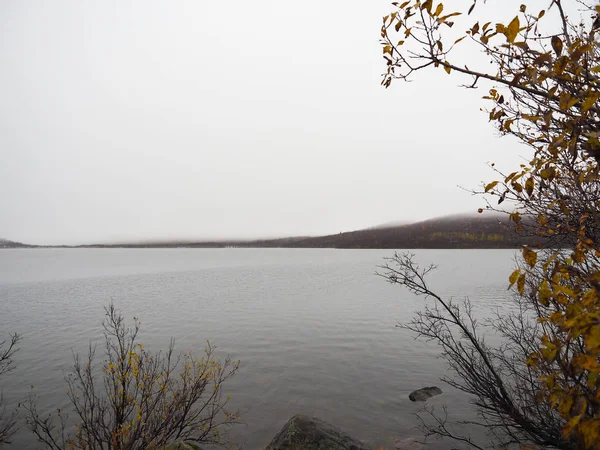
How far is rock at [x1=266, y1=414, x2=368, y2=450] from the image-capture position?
9.55m

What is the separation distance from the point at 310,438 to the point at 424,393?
8.64 metres

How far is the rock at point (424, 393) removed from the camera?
15.4 metres

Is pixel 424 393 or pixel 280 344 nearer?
pixel 424 393

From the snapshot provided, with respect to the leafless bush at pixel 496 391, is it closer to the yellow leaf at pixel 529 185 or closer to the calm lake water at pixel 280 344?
the yellow leaf at pixel 529 185

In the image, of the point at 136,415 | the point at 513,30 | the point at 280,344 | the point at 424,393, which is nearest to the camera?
the point at 513,30

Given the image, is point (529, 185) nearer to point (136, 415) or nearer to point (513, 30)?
point (513, 30)

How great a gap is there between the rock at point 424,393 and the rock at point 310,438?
630cm

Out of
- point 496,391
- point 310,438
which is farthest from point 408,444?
point 496,391

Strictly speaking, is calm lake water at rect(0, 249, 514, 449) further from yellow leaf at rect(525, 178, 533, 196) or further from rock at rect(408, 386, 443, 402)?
yellow leaf at rect(525, 178, 533, 196)

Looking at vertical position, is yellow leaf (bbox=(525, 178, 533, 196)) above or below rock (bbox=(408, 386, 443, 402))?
above

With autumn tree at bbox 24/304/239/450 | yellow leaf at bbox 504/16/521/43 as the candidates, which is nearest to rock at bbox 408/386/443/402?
autumn tree at bbox 24/304/239/450

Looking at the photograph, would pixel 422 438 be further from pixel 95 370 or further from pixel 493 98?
pixel 95 370

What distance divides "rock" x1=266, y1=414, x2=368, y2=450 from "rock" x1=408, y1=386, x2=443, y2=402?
6.30 m

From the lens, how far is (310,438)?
966cm
